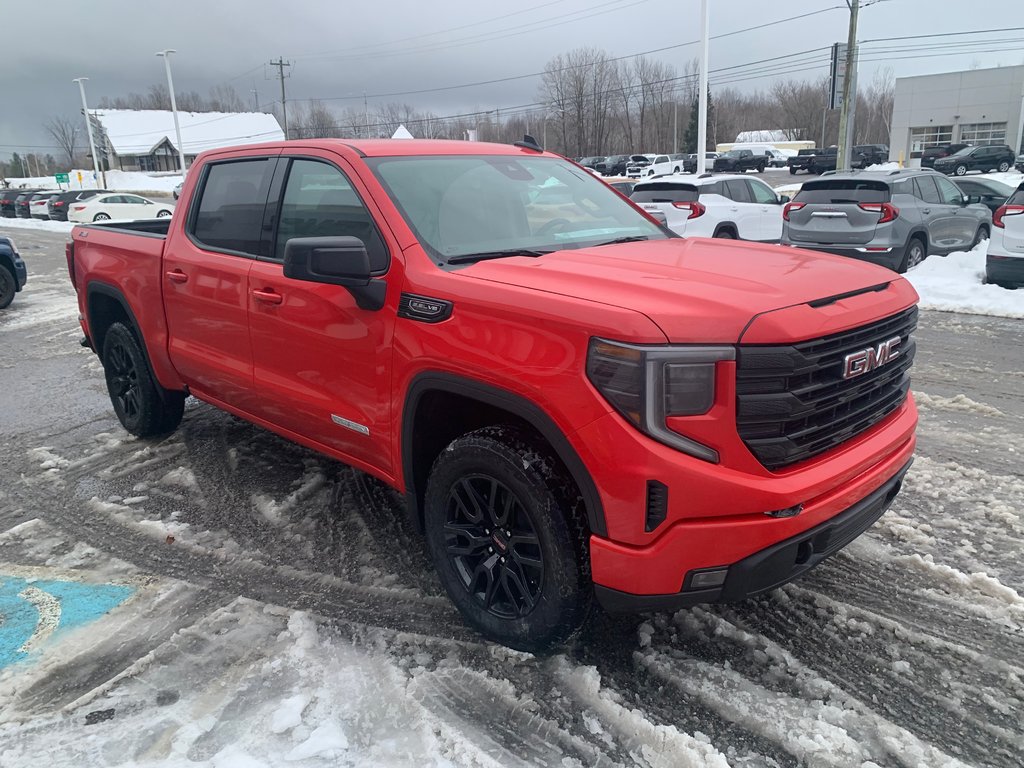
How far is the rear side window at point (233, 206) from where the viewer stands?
13.0ft

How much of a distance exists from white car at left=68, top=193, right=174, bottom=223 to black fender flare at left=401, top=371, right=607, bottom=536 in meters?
28.4

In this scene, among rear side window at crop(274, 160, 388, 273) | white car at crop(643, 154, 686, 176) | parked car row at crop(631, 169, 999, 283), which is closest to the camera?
rear side window at crop(274, 160, 388, 273)

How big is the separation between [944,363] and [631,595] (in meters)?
5.69

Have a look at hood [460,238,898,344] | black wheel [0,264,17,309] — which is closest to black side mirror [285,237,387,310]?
hood [460,238,898,344]

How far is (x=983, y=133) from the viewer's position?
59.9 m

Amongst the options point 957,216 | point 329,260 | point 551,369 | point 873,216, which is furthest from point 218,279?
point 957,216

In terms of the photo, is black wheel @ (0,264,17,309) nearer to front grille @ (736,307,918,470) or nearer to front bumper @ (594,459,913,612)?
front bumper @ (594,459,913,612)

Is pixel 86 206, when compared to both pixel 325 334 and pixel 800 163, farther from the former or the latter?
pixel 800 163

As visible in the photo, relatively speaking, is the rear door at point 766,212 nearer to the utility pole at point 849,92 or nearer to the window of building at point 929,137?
the utility pole at point 849,92

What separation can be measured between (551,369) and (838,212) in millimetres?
10189

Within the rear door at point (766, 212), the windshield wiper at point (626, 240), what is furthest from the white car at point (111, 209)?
the windshield wiper at point (626, 240)

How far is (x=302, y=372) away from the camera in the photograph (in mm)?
3586

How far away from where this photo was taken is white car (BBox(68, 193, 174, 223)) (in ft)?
92.7

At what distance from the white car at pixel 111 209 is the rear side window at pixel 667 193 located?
813 inches
